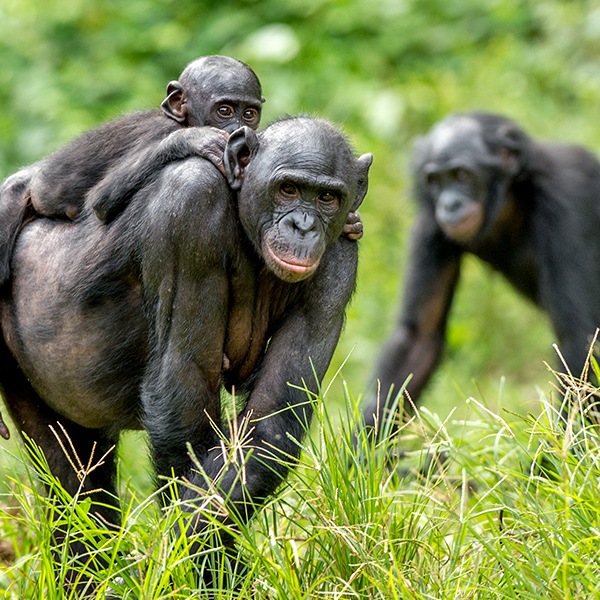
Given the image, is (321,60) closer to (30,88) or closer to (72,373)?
(30,88)

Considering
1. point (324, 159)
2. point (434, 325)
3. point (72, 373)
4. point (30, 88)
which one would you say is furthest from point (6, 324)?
point (30, 88)

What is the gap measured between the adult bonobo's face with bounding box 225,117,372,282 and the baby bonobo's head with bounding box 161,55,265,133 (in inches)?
18.3

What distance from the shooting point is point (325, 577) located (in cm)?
299

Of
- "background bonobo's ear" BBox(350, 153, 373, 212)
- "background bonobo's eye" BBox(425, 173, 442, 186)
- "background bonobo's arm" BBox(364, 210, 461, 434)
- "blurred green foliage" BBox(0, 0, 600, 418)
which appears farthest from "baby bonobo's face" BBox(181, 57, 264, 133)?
"blurred green foliage" BBox(0, 0, 600, 418)

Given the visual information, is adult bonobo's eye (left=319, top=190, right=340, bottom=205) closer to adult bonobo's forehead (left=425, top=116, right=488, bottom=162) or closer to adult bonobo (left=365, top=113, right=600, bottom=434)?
adult bonobo (left=365, top=113, right=600, bottom=434)

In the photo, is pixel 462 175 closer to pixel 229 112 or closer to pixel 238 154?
pixel 229 112

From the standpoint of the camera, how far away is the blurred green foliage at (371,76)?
8773mm

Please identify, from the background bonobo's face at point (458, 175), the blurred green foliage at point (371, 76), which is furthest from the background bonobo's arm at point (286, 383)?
the blurred green foliage at point (371, 76)

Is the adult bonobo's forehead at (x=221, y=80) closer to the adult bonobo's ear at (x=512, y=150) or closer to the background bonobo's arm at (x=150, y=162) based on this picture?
the background bonobo's arm at (x=150, y=162)

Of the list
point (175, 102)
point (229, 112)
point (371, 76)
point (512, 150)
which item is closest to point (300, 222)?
point (229, 112)

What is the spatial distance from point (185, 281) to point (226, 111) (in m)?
0.95

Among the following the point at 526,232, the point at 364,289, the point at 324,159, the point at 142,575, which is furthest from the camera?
the point at 364,289

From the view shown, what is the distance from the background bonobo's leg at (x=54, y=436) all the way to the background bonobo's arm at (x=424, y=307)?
3365 mm

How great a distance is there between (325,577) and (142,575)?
0.60 metres
